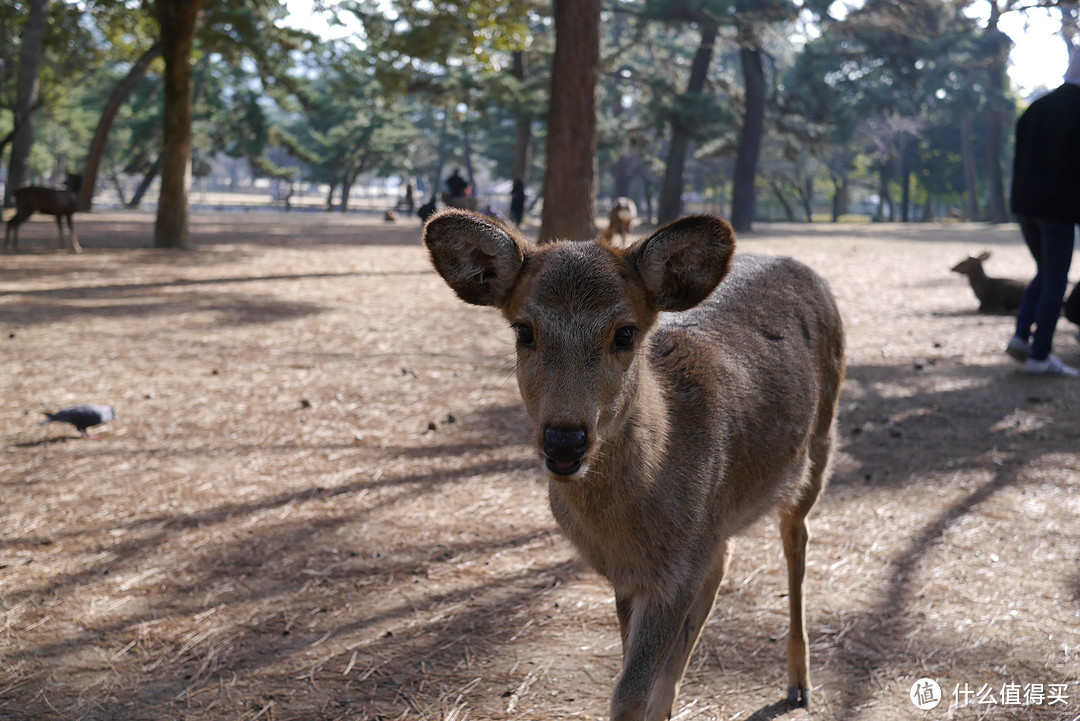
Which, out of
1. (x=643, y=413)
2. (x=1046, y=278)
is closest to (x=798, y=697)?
(x=643, y=413)

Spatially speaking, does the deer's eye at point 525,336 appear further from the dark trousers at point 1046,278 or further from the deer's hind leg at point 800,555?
the dark trousers at point 1046,278

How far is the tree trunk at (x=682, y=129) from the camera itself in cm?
2889

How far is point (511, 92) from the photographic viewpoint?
2923 cm

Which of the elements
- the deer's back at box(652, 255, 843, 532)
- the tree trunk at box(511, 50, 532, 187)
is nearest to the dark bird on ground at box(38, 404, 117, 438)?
the deer's back at box(652, 255, 843, 532)

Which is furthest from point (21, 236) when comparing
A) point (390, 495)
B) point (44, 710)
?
point (44, 710)

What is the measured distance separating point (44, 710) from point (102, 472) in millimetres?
2677

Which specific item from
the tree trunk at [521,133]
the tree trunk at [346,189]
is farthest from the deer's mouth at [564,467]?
the tree trunk at [346,189]

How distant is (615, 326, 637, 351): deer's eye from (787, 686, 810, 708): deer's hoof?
168 cm

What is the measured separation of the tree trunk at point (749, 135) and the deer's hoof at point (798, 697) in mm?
28261

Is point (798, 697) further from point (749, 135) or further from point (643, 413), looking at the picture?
point (749, 135)

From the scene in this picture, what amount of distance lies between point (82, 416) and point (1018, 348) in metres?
8.46

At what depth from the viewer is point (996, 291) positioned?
1202 centimetres

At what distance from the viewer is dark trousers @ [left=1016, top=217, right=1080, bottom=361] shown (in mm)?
7445

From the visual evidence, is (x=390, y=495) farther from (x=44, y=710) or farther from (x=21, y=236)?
(x=21, y=236)
